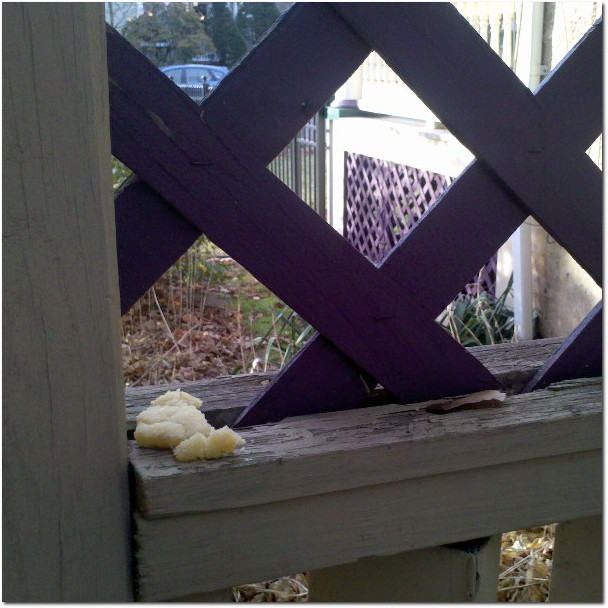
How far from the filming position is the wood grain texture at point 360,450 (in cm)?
92

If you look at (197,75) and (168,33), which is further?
(168,33)

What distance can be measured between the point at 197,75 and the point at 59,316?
215 inches

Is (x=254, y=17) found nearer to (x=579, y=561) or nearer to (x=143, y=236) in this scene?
(x=143, y=236)

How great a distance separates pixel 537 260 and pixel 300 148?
5.47m

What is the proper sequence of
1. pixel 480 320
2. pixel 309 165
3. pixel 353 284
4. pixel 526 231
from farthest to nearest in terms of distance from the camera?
pixel 309 165 < pixel 480 320 < pixel 526 231 < pixel 353 284

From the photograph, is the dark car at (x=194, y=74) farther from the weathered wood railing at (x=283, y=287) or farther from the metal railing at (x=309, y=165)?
the weathered wood railing at (x=283, y=287)

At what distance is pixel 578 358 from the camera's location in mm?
1273

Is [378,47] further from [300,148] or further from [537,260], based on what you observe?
[300,148]

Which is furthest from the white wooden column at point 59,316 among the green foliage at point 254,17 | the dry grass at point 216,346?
the green foliage at point 254,17

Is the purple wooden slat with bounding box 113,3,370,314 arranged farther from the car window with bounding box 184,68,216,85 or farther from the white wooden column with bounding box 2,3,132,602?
the car window with bounding box 184,68,216,85

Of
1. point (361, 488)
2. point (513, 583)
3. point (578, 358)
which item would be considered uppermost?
point (578, 358)

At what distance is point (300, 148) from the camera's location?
9195mm

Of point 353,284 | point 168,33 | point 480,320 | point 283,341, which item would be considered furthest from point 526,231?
point 168,33

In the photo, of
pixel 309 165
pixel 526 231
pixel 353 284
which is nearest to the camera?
pixel 353 284
